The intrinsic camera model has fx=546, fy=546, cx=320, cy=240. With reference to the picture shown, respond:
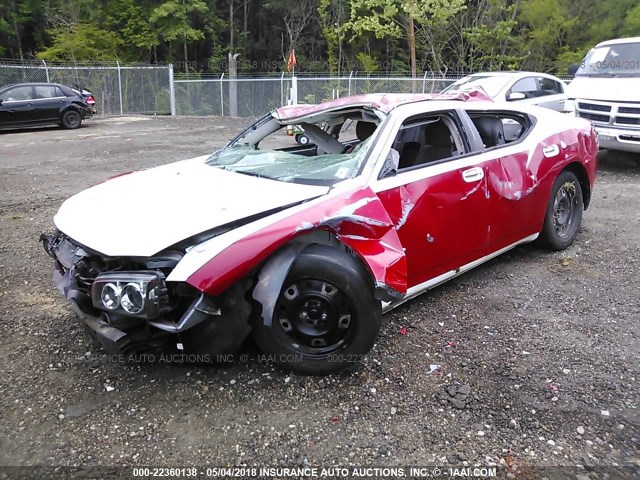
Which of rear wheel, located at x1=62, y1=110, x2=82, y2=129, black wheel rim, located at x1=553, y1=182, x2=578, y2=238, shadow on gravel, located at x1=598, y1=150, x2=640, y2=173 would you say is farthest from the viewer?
rear wheel, located at x1=62, y1=110, x2=82, y2=129

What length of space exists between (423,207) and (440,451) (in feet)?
5.25

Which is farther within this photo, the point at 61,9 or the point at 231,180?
the point at 61,9

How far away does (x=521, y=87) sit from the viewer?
11.1 m

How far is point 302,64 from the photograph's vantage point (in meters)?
38.2

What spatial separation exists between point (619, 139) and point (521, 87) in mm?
2838

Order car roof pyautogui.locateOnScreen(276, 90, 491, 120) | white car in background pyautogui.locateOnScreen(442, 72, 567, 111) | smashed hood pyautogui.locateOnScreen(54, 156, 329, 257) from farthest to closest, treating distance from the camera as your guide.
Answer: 1. white car in background pyautogui.locateOnScreen(442, 72, 567, 111)
2. car roof pyautogui.locateOnScreen(276, 90, 491, 120)
3. smashed hood pyautogui.locateOnScreen(54, 156, 329, 257)

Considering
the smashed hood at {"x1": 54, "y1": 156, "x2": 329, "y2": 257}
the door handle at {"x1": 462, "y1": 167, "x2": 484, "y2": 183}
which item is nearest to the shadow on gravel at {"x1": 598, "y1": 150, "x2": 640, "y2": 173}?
the door handle at {"x1": 462, "y1": 167, "x2": 484, "y2": 183}

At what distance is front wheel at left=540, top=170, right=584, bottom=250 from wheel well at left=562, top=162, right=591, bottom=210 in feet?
0.19

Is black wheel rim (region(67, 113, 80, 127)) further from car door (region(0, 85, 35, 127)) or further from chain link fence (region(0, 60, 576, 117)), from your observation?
chain link fence (region(0, 60, 576, 117))

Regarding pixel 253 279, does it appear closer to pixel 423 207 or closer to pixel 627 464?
pixel 423 207

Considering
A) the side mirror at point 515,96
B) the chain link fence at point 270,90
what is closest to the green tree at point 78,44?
the chain link fence at point 270,90

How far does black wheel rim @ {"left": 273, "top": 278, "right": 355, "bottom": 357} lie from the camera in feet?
9.71

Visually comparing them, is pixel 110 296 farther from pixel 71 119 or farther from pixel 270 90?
pixel 270 90

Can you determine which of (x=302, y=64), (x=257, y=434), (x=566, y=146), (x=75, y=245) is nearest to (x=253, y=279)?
(x=257, y=434)
